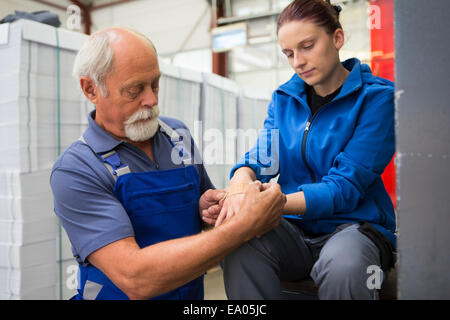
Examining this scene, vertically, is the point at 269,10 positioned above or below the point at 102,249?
above

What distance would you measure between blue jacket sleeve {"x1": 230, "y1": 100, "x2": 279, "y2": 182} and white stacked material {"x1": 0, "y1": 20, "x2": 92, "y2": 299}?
1.88m

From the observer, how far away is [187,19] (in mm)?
12562

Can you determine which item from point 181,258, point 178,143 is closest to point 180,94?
point 178,143

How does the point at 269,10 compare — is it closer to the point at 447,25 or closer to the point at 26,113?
the point at 26,113

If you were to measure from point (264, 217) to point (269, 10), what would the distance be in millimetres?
10874

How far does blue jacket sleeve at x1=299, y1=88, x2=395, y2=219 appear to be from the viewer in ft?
4.65

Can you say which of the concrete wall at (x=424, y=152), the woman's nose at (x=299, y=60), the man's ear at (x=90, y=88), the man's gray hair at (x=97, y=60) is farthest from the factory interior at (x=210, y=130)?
the man's ear at (x=90, y=88)

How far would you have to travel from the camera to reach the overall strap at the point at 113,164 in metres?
1.59

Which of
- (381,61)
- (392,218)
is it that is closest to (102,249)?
(392,218)

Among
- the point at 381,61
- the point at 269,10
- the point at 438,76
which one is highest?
the point at 269,10

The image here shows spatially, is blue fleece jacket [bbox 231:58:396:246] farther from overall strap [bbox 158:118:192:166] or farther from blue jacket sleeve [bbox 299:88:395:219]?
overall strap [bbox 158:118:192:166]

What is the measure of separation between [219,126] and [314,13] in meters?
3.61

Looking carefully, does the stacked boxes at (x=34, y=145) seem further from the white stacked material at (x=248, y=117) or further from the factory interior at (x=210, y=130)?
the white stacked material at (x=248, y=117)

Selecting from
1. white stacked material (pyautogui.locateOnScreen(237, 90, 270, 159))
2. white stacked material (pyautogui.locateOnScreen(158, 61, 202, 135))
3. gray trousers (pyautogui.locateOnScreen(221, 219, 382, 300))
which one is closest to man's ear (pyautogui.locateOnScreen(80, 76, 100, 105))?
gray trousers (pyautogui.locateOnScreen(221, 219, 382, 300))
